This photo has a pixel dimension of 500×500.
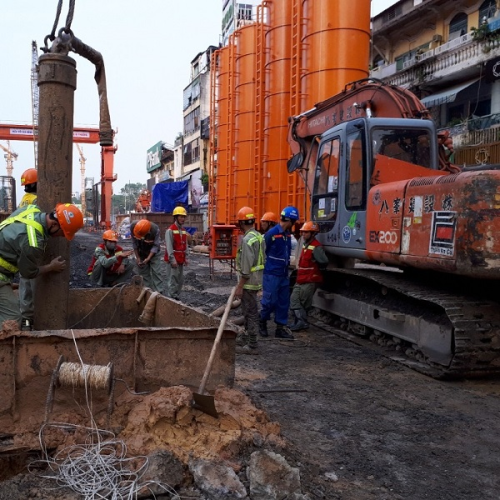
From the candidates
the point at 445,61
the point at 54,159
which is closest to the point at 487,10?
→ the point at 445,61

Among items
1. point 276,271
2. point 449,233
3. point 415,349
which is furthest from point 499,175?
point 276,271

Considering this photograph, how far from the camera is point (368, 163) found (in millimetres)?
6730

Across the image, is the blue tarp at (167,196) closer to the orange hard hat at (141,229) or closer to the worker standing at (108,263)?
the orange hard hat at (141,229)

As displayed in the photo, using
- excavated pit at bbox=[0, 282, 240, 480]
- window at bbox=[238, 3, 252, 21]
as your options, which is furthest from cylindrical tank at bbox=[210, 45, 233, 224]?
window at bbox=[238, 3, 252, 21]

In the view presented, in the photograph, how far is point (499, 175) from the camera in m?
4.75

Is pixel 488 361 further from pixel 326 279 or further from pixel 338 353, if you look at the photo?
pixel 326 279

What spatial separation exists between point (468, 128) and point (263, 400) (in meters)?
17.4

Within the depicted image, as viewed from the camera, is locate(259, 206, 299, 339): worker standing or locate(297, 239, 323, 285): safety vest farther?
locate(297, 239, 323, 285): safety vest

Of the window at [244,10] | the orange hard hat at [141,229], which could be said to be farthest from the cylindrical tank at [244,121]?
the window at [244,10]

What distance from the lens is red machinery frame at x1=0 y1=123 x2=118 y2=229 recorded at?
2445cm

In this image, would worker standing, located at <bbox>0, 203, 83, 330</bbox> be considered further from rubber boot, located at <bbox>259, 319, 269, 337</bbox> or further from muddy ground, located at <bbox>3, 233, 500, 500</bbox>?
rubber boot, located at <bbox>259, 319, 269, 337</bbox>

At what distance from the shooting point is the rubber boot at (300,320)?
8.12 meters

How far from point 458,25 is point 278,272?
19765 mm

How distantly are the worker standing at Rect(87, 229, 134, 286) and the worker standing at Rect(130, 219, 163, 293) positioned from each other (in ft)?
3.41
